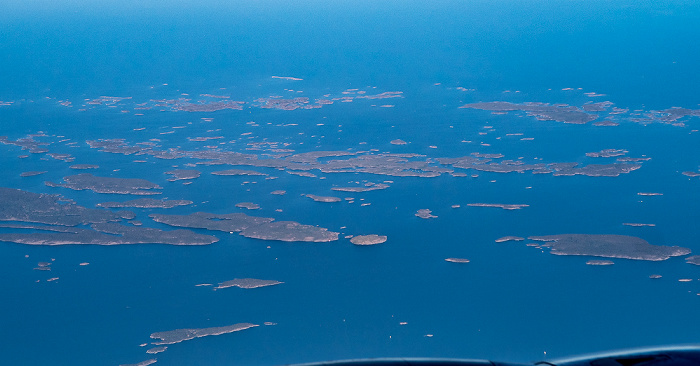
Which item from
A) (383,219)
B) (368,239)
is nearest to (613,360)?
(368,239)

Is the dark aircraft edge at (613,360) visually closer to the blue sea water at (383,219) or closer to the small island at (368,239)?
the blue sea water at (383,219)

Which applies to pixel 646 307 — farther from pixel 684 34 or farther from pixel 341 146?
pixel 684 34

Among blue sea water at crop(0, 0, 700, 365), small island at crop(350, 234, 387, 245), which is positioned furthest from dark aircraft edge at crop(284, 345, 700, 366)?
small island at crop(350, 234, 387, 245)

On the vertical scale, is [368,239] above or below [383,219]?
below

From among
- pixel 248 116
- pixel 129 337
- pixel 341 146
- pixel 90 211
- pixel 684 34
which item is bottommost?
pixel 129 337

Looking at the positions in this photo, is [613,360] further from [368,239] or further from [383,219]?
[383,219]

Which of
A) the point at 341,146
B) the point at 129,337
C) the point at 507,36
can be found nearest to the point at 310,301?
the point at 129,337

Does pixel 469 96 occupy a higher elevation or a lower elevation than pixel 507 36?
lower

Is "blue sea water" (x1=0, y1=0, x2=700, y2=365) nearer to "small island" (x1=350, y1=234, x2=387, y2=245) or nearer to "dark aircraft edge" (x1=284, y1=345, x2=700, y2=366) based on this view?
"small island" (x1=350, y1=234, x2=387, y2=245)

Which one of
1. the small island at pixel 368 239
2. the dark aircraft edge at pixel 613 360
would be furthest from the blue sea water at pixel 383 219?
the dark aircraft edge at pixel 613 360

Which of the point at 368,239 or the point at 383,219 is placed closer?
the point at 368,239
